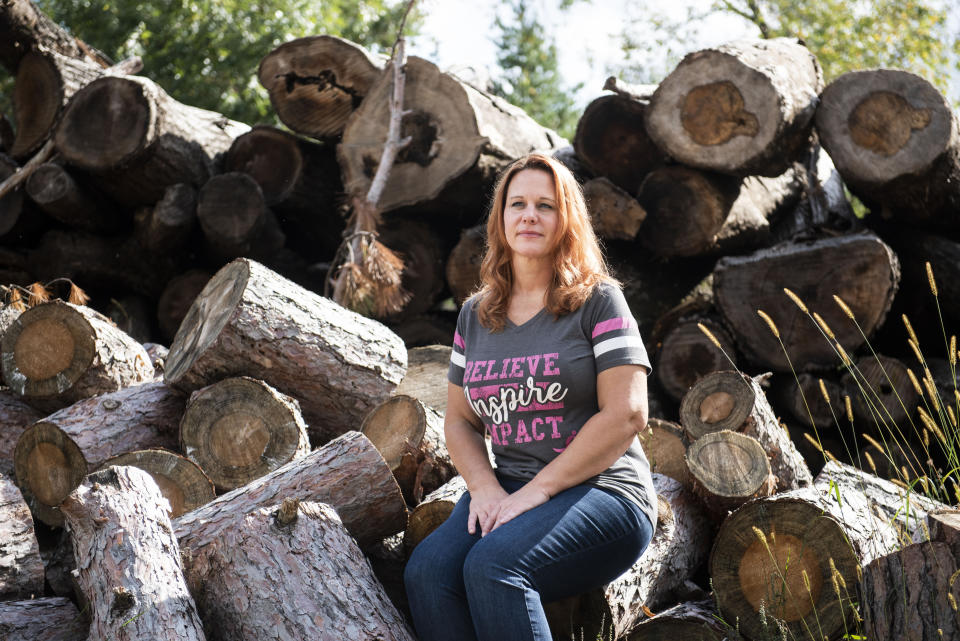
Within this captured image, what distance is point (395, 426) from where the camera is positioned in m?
3.47

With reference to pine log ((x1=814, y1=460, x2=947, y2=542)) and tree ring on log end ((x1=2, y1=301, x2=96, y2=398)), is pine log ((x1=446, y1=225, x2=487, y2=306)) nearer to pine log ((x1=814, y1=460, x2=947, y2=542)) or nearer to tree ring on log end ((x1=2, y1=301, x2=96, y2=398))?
tree ring on log end ((x1=2, y1=301, x2=96, y2=398))

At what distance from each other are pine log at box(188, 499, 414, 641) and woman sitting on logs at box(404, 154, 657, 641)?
183 millimetres

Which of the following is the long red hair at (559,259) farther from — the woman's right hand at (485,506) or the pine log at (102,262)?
the pine log at (102,262)

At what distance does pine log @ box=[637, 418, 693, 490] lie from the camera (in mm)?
3545

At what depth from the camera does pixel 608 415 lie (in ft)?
7.31

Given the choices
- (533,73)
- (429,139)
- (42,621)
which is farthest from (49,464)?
(533,73)

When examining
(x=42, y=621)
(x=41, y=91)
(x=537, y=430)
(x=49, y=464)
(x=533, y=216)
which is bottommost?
(x=42, y=621)

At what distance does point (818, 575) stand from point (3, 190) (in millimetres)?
5760

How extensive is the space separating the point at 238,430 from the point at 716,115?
321 centimetres

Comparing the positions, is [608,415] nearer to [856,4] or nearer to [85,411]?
[85,411]

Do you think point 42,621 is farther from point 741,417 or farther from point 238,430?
point 741,417

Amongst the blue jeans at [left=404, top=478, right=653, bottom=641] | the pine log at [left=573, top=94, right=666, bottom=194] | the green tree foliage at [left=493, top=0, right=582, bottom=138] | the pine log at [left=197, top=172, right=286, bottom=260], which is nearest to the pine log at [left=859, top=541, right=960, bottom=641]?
the blue jeans at [left=404, top=478, right=653, bottom=641]

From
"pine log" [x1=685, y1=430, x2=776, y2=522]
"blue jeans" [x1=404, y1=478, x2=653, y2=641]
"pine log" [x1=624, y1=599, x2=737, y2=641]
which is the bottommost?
"pine log" [x1=624, y1=599, x2=737, y2=641]

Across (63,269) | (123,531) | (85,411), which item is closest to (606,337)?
(123,531)
